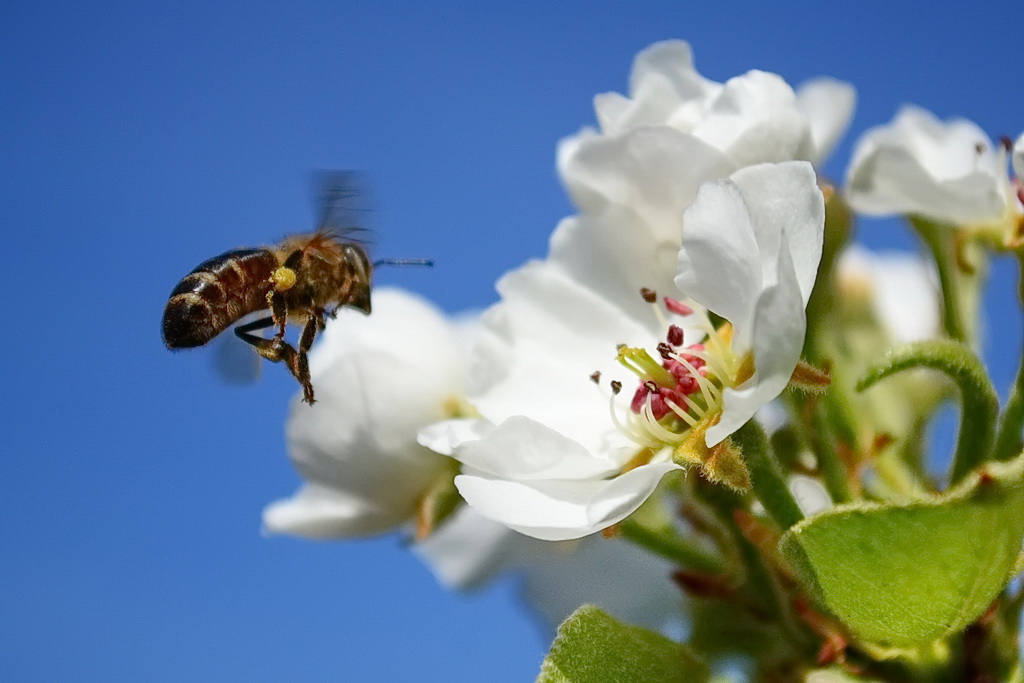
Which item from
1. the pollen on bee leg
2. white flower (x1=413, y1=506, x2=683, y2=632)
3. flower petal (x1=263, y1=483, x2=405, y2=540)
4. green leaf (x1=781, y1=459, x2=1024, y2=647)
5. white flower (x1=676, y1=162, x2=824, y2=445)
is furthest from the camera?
white flower (x1=413, y1=506, x2=683, y2=632)

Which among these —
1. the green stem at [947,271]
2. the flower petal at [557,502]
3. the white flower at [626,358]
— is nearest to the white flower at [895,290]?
the green stem at [947,271]

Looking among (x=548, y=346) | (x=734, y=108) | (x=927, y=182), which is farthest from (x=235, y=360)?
(x=927, y=182)

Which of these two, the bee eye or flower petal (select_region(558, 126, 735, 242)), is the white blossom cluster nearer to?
flower petal (select_region(558, 126, 735, 242))

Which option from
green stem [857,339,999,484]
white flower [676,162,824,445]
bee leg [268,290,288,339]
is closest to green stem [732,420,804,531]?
white flower [676,162,824,445]

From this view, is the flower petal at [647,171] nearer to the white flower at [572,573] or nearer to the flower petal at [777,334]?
the flower petal at [777,334]

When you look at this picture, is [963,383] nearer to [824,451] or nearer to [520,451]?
[824,451]

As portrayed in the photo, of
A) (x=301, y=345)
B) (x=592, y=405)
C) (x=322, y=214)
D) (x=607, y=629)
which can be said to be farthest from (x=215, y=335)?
(x=607, y=629)

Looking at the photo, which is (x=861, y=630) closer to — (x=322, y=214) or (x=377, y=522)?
(x=377, y=522)
